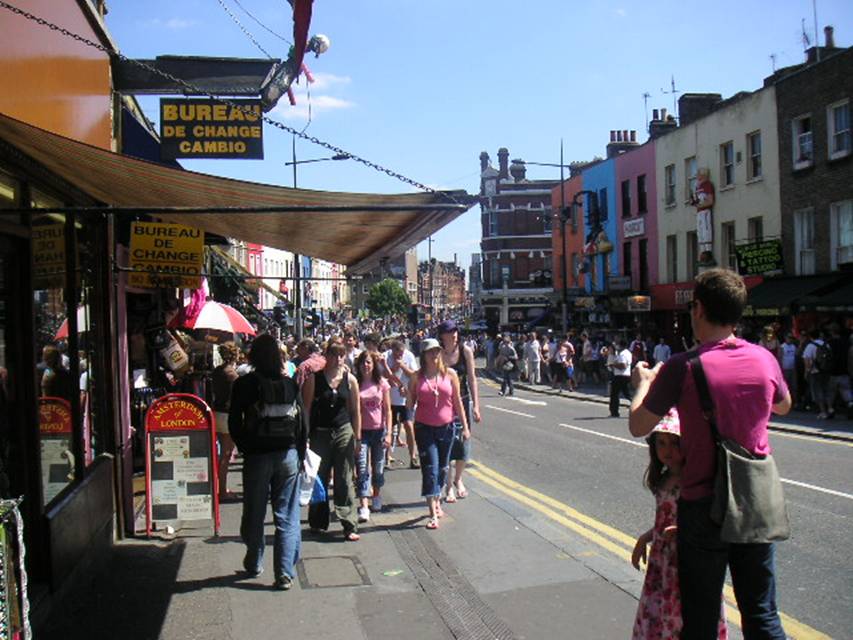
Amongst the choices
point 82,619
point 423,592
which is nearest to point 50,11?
point 82,619

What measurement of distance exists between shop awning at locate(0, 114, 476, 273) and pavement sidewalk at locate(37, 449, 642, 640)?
2454mm

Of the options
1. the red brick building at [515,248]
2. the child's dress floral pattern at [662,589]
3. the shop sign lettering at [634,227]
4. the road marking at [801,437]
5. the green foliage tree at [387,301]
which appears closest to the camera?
the child's dress floral pattern at [662,589]

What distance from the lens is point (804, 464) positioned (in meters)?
11.7

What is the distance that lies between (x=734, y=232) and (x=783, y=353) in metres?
11.0

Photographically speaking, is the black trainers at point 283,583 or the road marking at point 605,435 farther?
the road marking at point 605,435

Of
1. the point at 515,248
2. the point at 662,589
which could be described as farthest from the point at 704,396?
the point at 515,248

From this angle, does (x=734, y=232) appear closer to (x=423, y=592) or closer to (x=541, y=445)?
(x=541, y=445)

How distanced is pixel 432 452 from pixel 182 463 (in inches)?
86.1

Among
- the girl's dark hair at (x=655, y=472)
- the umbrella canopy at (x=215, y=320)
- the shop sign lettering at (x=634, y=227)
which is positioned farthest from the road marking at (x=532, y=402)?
the girl's dark hair at (x=655, y=472)

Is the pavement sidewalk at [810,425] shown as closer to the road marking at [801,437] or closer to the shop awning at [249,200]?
the road marking at [801,437]

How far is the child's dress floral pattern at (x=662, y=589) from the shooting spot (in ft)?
12.4

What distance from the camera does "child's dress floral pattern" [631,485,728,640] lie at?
149 inches

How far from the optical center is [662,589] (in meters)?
3.84

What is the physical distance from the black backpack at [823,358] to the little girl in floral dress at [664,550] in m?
15.3
